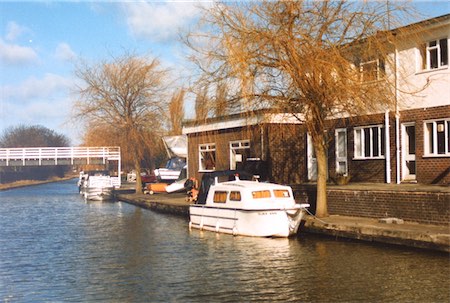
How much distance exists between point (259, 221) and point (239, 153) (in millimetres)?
12975

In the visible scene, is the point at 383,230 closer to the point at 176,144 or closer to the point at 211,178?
the point at 211,178

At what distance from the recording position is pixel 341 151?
25844 millimetres

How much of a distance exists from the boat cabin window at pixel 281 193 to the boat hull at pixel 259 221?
870 mm

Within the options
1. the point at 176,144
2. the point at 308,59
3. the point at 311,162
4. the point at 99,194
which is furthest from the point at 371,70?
the point at 99,194

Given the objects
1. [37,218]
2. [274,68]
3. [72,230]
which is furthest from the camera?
[37,218]

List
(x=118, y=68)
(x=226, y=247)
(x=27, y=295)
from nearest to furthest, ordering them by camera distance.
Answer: (x=27, y=295) → (x=226, y=247) → (x=118, y=68)

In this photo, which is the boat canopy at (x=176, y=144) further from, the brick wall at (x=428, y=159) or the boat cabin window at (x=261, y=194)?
the boat cabin window at (x=261, y=194)

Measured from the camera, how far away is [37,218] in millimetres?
28703

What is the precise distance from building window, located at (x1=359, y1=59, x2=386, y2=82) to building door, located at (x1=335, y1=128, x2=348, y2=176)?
633 cm

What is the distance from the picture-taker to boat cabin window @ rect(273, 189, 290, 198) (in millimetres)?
19578

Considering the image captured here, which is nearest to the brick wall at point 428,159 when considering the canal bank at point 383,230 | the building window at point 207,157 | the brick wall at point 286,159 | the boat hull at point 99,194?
the canal bank at point 383,230

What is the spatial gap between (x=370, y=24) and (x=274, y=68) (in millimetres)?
3215

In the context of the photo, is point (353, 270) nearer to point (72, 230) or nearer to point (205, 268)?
point (205, 268)

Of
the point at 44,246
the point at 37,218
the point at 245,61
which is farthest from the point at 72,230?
the point at 245,61
